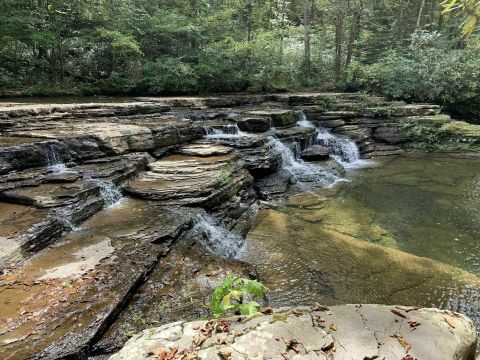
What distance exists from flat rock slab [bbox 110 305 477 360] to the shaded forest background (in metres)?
13.6

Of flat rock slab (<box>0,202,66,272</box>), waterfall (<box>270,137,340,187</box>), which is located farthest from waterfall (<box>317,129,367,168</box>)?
flat rock slab (<box>0,202,66,272</box>)

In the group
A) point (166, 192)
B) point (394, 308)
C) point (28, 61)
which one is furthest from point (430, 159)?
point (28, 61)

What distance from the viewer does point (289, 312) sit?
2418 mm

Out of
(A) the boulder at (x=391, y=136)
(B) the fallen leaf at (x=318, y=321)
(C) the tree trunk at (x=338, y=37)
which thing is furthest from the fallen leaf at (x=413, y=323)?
(C) the tree trunk at (x=338, y=37)

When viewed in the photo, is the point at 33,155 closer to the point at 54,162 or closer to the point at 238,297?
the point at 54,162

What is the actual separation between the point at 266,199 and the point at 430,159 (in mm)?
7275

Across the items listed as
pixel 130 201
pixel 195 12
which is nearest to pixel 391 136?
pixel 130 201

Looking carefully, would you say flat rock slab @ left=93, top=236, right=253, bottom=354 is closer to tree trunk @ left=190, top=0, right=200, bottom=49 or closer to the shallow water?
the shallow water

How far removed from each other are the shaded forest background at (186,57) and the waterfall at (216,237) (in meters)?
10.2

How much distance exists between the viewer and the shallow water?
16.2 ft

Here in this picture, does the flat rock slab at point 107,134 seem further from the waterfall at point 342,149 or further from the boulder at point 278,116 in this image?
the waterfall at point 342,149

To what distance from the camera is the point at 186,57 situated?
16.3m

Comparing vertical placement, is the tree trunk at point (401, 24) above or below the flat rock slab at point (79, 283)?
above

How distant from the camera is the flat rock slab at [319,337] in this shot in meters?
2.03
